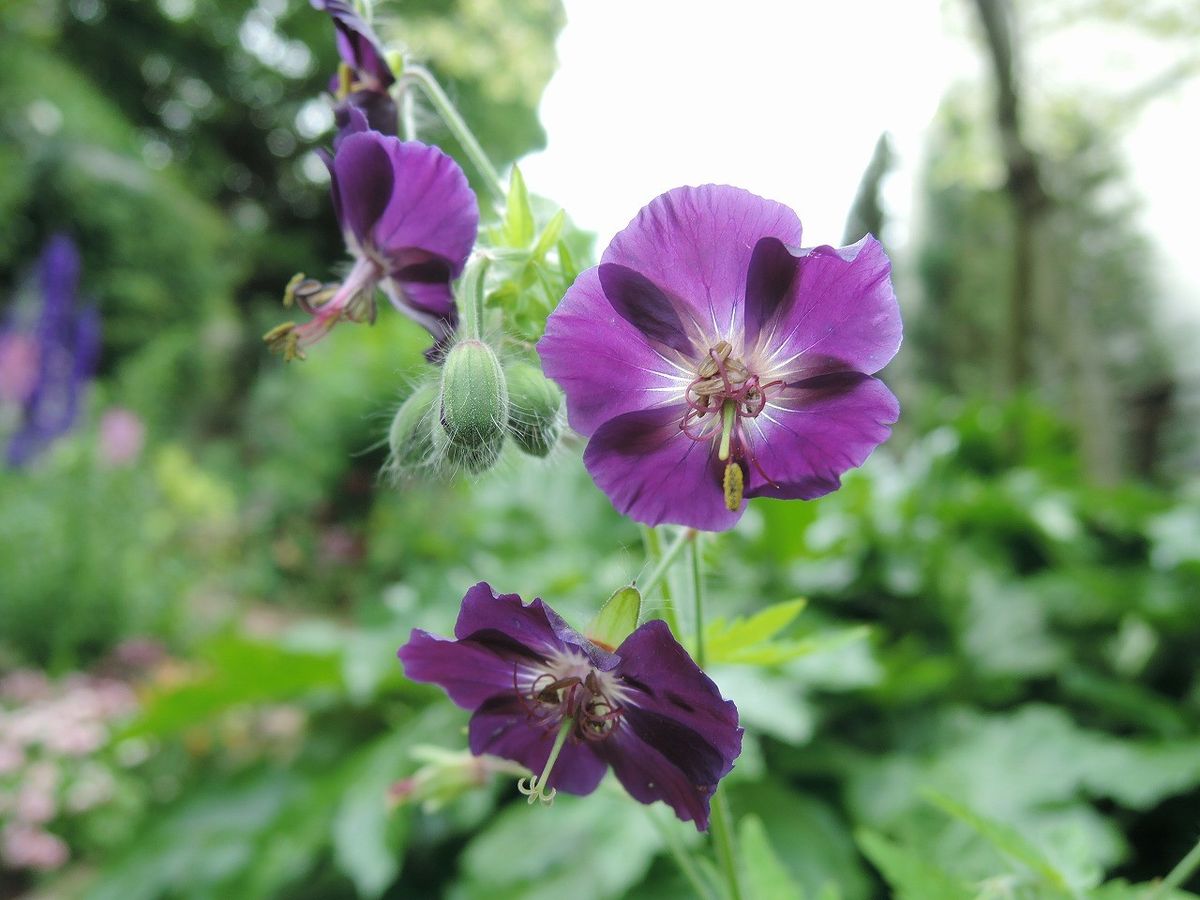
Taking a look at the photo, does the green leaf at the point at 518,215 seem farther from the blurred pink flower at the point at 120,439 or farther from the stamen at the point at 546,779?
the blurred pink flower at the point at 120,439

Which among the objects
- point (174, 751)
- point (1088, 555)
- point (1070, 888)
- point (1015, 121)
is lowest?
point (1070, 888)

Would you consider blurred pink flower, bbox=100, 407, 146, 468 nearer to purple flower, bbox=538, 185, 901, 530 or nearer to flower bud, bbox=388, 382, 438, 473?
flower bud, bbox=388, 382, 438, 473

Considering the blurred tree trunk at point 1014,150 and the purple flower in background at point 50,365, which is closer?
the blurred tree trunk at point 1014,150

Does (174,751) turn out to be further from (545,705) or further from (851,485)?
(545,705)

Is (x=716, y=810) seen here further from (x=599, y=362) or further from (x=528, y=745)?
(x=599, y=362)

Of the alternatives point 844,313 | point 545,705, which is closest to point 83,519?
point 545,705

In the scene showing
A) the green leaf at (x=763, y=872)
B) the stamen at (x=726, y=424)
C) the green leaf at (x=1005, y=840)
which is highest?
the stamen at (x=726, y=424)

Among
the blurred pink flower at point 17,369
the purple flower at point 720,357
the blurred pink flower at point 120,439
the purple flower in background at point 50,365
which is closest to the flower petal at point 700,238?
the purple flower at point 720,357

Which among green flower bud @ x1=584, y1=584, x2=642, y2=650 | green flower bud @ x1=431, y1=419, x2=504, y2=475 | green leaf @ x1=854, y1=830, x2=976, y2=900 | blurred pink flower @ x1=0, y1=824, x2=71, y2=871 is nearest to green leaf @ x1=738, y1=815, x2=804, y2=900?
green leaf @ x1=854, y1=830, x2=976, y2=900
